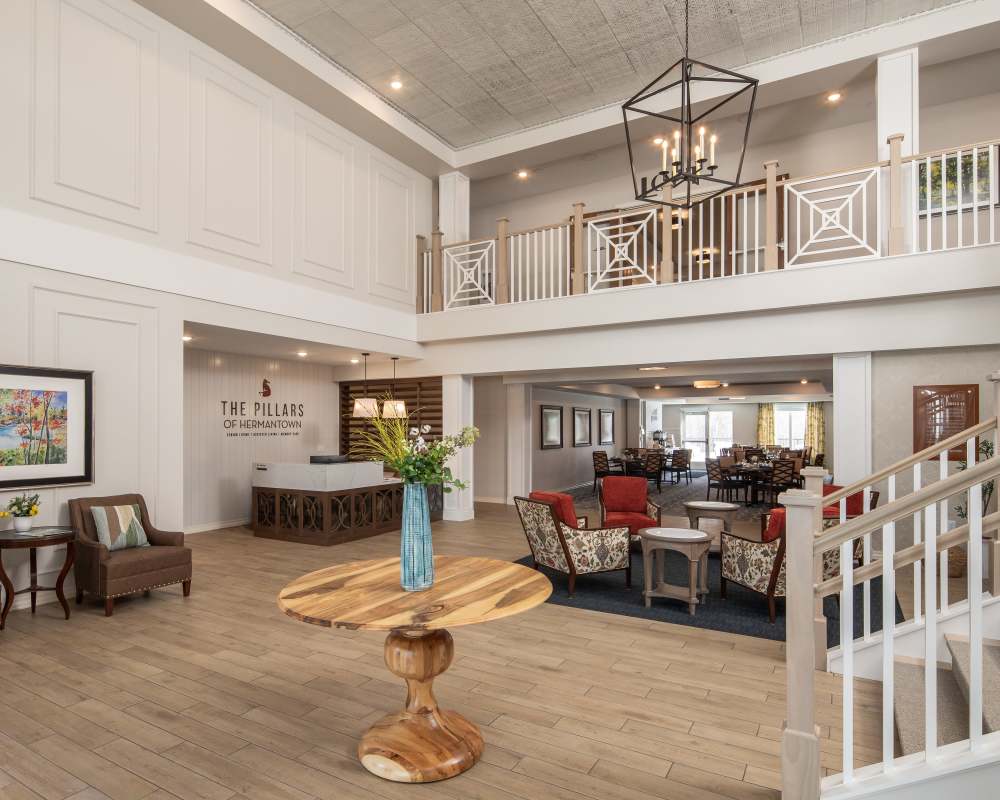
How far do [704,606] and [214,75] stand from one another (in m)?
7.03

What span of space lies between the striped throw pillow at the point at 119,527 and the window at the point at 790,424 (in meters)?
18.6

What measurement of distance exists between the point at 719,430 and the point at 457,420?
14.2m

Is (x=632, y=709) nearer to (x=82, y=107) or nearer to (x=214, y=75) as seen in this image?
(x=82, y=107)

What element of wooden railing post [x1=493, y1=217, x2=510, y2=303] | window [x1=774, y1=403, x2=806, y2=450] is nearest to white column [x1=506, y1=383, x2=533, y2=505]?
wooden railing post [x1=493, y1=217, x2=510, y2=303]

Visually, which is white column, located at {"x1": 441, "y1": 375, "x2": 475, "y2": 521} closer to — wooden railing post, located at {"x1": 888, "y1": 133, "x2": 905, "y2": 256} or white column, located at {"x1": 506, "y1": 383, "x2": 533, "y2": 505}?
white column, located at {"x1": 506, "y1": 383, "x2": 533, "y2": 505}

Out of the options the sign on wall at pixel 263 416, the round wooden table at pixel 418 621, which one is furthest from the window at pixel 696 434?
the round wooden table at pixel 418 621

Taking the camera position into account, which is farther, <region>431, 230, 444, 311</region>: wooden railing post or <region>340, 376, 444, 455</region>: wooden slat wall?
<region>340, 376, 444, 455</region>: wooden slat wall

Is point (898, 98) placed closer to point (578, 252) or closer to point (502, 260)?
point (578, 252)

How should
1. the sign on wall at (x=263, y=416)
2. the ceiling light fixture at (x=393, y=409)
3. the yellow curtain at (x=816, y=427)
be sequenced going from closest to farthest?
the ceiling light fixture at (x=393, y=409) < the sign on wall at (x=263, y=416) < the yellow curtain at (x=816, y=427)

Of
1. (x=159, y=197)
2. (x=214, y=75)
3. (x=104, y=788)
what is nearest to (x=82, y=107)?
(x=159, y=197)

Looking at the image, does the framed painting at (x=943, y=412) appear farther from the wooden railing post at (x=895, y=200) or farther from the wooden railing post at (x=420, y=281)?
the wooden railing post at (x=420, y=281)

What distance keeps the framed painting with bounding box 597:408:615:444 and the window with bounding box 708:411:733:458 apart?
5.32 metres

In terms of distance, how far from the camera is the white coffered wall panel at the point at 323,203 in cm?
727

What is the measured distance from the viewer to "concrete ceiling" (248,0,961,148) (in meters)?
6.24
